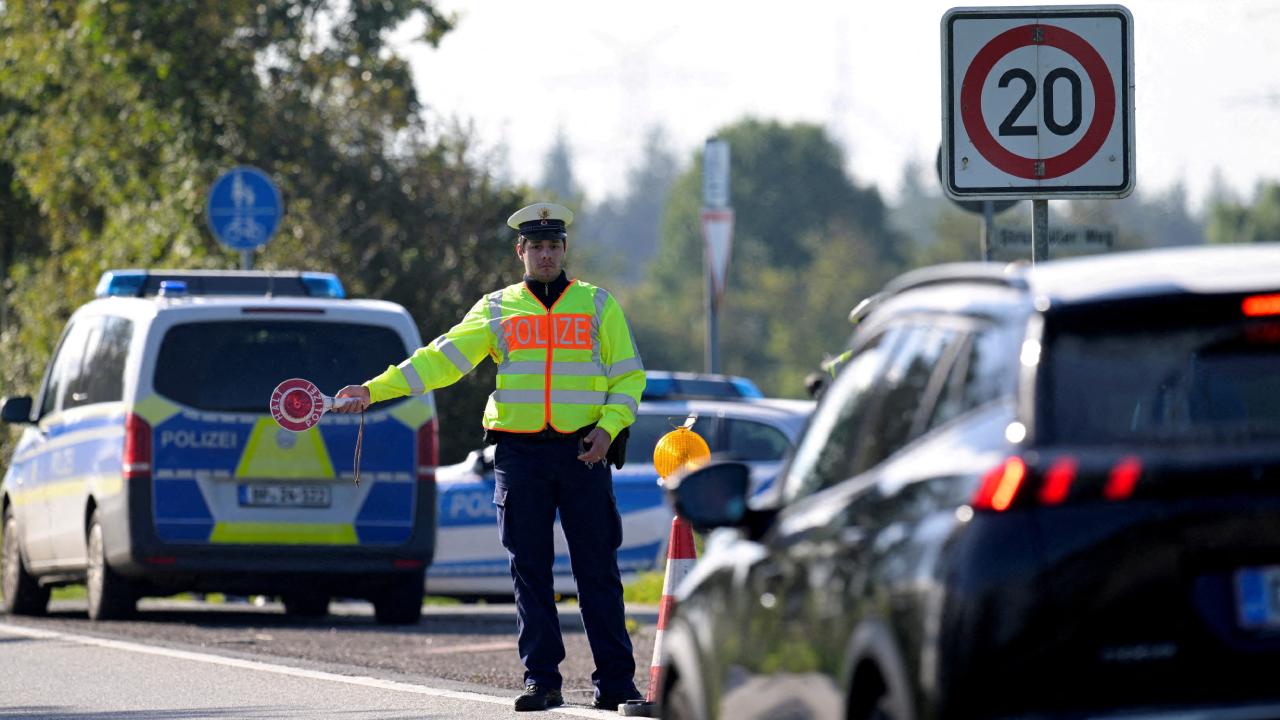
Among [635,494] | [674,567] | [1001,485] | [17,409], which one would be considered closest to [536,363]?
[674,567]

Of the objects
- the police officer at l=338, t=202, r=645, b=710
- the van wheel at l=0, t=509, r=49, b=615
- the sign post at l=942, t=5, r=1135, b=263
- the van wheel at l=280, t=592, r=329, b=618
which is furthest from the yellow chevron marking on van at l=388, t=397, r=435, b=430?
the sign post at l=942, t=5, r=1135, b=263

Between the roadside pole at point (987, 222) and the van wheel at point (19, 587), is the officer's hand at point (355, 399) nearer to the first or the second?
the roadside pole at point (987, 222)

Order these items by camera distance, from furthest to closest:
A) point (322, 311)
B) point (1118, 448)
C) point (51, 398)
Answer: point (51, 398) < point (322, 311) < point (1118, 448)

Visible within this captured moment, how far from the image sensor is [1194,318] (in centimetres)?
467

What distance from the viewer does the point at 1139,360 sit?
467 cm

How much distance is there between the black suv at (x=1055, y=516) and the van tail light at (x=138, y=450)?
9.55 meters

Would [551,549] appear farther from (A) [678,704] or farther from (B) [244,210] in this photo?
(B) [244,210]

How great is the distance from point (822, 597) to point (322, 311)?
972 centimetres

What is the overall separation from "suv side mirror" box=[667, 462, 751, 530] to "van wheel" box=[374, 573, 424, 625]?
967cm

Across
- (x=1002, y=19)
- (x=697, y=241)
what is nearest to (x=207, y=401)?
(x=1002, y=19)

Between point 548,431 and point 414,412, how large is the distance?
5.11 meters

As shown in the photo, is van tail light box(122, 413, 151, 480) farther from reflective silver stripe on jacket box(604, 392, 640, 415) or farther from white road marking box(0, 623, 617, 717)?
reflective silver stripe on jacket box(604, 392, 640, 415)

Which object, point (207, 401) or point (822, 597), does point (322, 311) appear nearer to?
point (207, 401)

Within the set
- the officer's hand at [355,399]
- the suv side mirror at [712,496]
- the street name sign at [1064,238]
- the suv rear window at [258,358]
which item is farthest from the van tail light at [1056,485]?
the suv rear window at [258,358]
